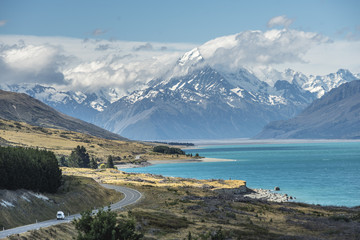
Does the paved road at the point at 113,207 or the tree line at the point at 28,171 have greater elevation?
the tree line at the point at 28,171

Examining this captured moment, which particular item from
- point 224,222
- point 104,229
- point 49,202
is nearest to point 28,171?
point 49,202

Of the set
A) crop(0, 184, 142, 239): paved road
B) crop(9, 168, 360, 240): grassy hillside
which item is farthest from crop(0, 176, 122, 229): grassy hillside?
crop(9, 168, 360, 240): grassy hillside

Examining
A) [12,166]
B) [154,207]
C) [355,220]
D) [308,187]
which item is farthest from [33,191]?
[308,187]

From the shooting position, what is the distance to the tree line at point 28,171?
71062mm

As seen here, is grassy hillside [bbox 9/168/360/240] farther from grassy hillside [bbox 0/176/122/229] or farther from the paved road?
grassy hillside [bbox 0/176/122/229]

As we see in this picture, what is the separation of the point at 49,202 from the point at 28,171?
6701 mm

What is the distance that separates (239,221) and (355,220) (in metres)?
18.3

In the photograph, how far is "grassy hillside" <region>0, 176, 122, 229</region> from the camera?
62031 millimetres

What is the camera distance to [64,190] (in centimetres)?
8231

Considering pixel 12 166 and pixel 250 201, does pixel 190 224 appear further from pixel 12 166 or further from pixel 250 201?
pixel 250 201

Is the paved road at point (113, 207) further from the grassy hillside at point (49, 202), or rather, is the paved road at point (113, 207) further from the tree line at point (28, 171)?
the tree line at point (28, 171)

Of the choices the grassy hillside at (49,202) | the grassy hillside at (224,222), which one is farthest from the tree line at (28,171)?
the grassy hillside at (224,222)

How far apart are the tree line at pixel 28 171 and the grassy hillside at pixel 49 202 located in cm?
191

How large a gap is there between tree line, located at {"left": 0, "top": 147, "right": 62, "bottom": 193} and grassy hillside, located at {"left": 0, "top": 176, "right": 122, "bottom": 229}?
1.91m
